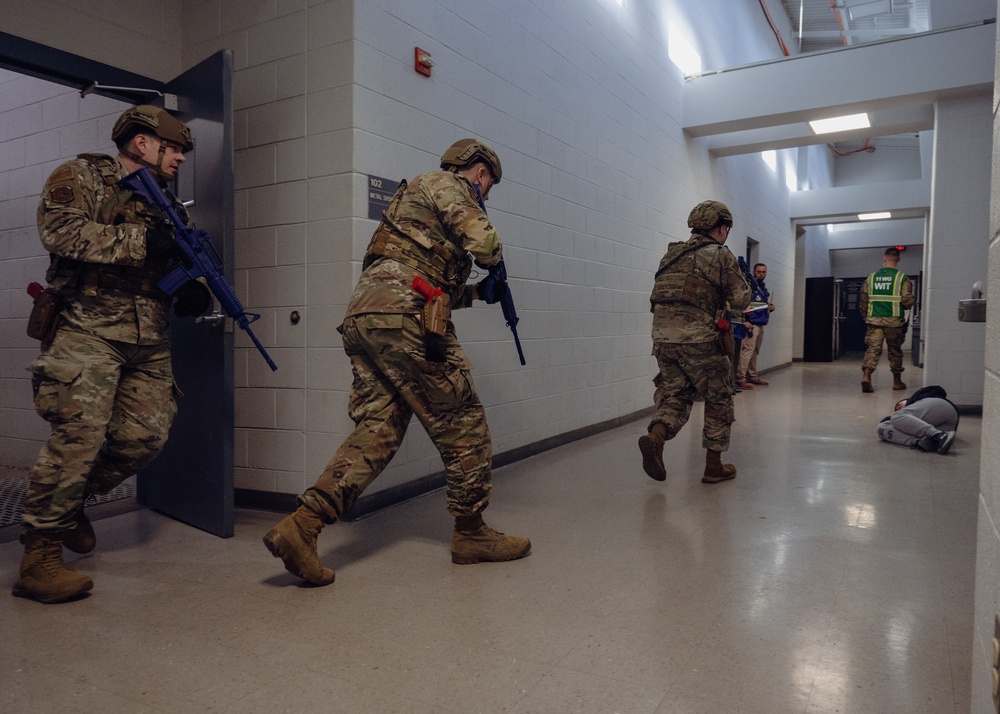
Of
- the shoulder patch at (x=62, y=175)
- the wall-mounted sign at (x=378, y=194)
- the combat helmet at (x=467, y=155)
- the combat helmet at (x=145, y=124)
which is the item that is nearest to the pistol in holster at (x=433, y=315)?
the combat helmet at (x=467, y=155)

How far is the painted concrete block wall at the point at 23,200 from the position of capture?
3.59 metres

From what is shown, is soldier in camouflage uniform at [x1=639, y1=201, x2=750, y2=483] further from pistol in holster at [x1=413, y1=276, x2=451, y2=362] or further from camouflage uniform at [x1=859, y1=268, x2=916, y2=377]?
camouflage uniform at [x1=859, y1=268, x2=916, y2=377]

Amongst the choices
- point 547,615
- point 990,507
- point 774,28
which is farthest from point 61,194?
point 774,28

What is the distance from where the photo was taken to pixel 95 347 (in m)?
2.21

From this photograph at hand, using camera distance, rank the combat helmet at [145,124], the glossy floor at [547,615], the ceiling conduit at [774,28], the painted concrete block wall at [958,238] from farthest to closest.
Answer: the ceiling conduit at [774,28] → the painted concrete block wall at [958,238] → the combat helmet at [145,124] → the glossy floor at [547,615]

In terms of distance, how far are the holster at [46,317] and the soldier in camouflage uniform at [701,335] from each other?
2.58 meters

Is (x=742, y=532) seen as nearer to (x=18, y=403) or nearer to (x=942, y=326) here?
(x=18, y=403)

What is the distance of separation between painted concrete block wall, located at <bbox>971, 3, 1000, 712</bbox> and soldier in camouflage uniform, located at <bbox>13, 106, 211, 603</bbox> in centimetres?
224

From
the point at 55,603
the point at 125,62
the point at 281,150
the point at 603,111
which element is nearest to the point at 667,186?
the point at 603,111

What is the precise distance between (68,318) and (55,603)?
0.89 m

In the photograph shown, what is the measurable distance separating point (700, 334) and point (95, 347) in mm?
2725

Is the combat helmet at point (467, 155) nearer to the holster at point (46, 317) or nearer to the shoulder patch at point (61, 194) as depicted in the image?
the shoulder patch at point (61, 194)

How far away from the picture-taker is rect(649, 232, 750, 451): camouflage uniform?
11.7ft

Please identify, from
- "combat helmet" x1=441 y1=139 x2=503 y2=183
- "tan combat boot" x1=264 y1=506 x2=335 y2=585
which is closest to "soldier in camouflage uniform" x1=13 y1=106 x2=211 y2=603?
"tan combat boot" x1=264 y1=506 x2=335 y2=585
